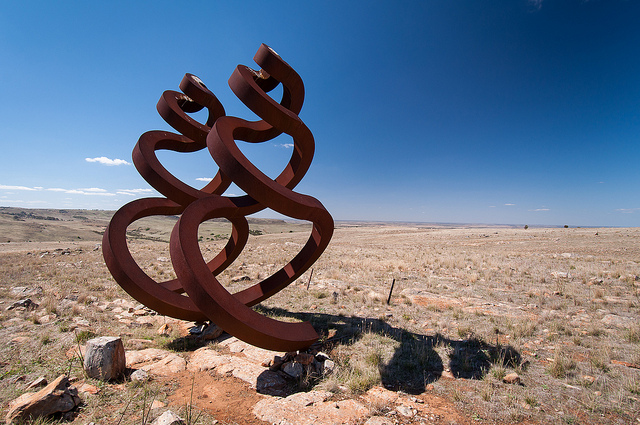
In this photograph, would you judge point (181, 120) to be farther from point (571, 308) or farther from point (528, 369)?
point (571, 308)

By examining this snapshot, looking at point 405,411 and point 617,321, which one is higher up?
point 617,321

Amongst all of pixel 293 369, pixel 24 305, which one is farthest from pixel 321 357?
pixel 24 305

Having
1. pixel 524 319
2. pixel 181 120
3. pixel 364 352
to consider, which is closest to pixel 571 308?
pixel 524 319

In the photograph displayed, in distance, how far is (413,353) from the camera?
741cm

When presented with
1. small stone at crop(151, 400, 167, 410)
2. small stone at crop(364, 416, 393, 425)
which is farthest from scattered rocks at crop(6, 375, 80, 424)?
small stone at crop(364, 416, 393, 425)

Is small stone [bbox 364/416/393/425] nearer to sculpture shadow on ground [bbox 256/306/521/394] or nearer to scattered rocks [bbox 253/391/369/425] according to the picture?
scattered rocks [bbox 253/391/369/425]

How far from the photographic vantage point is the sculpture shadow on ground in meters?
6.33

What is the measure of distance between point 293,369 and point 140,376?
10.6 ft

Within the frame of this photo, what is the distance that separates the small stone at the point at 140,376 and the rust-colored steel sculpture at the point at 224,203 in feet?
5.33

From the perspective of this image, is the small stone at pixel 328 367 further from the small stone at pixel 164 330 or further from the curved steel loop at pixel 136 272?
the small stone at pixel 164 330

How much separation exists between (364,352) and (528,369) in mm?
3888

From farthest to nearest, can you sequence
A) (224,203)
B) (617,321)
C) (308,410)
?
(617,321)
(224,203)
(308,410)

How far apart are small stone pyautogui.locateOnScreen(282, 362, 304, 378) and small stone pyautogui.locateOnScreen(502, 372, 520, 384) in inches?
177

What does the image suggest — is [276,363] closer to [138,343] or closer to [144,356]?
[144,356]
